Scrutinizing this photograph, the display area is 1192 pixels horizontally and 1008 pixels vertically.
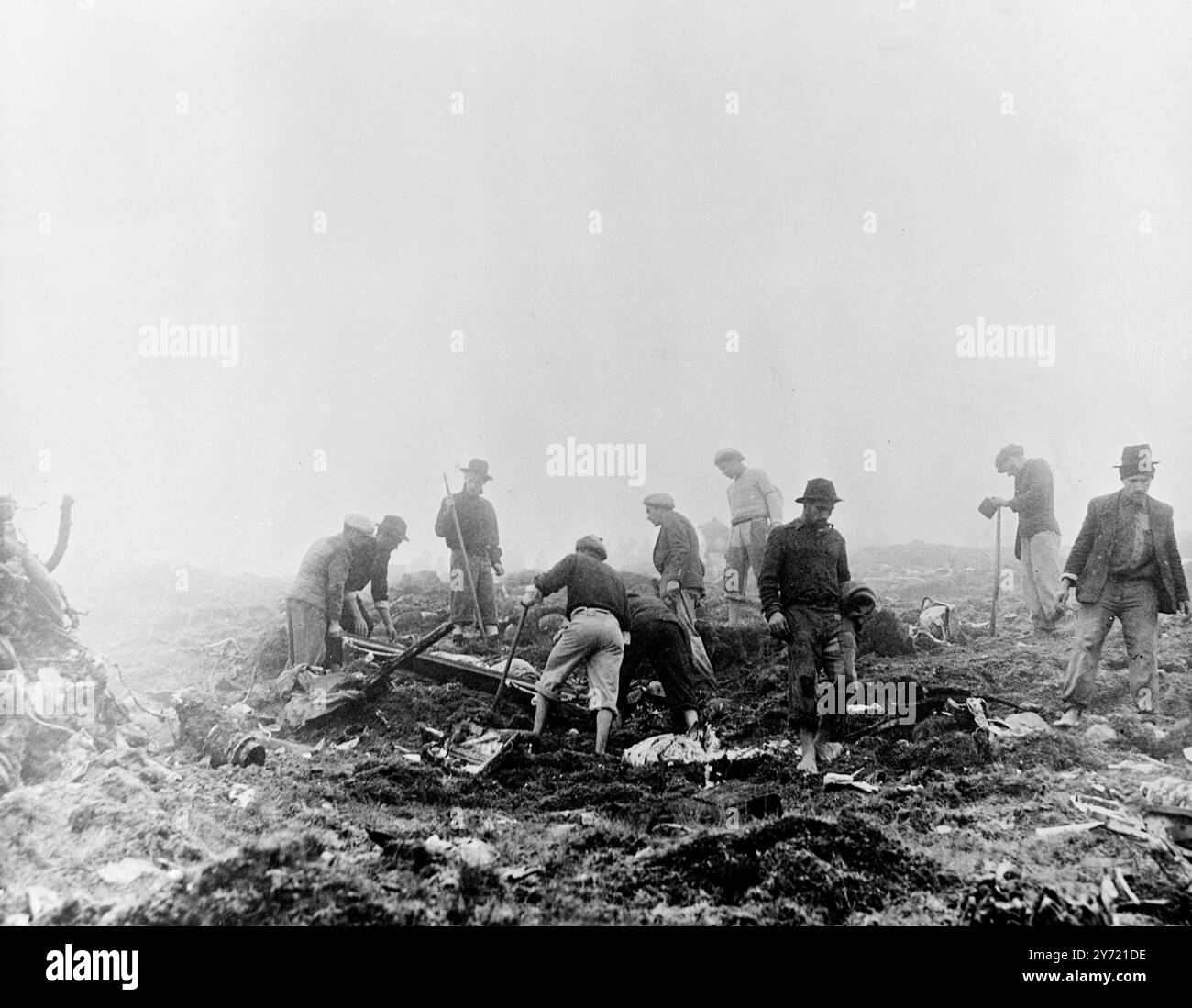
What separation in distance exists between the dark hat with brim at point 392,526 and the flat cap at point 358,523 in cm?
12

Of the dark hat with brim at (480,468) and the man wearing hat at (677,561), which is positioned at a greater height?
the dark hat with brim at (480,468)

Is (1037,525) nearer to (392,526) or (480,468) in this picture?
(480,468)

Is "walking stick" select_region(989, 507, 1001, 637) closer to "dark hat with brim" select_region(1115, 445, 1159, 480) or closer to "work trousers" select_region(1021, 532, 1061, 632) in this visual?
"work trousers" select_region(1021, 532, 1061, 632)

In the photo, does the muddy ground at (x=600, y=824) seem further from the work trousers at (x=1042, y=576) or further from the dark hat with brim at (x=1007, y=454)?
the dark hat with brim at (x=1007, y=454)

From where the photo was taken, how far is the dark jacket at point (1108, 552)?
21.0 feet

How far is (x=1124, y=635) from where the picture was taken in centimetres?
659

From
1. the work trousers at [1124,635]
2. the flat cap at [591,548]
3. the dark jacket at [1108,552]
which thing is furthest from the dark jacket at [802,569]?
the work trousers at [1124,635]

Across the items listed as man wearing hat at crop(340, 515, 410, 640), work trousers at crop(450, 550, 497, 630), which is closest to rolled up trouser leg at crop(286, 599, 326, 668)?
man wearing hat at crop(340, 515, 410, 640)

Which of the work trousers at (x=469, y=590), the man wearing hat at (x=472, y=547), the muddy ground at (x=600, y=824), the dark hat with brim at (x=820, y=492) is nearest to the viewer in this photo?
the muddy ground at (x=600, y=824)

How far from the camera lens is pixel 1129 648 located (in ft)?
21.5

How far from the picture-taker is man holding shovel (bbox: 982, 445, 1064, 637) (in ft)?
24.6

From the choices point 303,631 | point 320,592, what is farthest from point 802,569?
point 303,631
